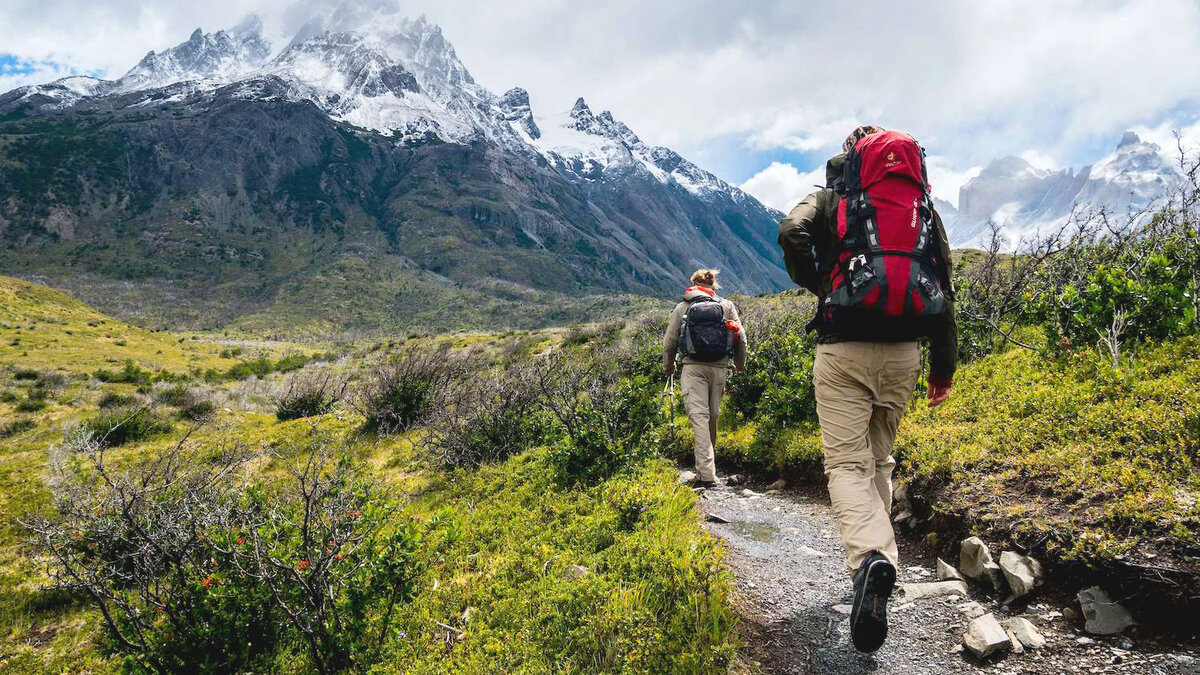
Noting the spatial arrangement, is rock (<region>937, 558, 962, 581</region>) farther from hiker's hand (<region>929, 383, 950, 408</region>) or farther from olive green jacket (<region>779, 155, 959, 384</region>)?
olive green jacket (<region>779, 155, 959, 384</region>)

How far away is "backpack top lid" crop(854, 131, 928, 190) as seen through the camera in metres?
3.16

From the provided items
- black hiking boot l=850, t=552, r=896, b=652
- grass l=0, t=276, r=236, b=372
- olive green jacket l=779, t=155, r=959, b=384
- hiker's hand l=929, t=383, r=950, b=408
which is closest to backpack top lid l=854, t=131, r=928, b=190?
olive green jacket l=779, t=155, r=959, b=384

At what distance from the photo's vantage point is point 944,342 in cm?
335

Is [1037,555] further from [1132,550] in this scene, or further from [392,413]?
[392,413]

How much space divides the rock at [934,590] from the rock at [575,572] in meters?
2.14

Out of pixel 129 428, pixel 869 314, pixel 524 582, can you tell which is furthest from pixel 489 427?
pixel 129 428

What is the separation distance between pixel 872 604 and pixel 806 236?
2.13 meters

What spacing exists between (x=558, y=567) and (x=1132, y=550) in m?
3.51

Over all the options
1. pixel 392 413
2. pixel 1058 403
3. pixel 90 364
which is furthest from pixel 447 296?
pixel 1058 403

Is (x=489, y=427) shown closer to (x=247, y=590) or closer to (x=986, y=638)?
(x=247, y=590)

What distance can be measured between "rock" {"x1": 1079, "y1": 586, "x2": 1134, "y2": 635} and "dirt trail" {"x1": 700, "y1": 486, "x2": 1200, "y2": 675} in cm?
5

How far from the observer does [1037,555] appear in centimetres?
327

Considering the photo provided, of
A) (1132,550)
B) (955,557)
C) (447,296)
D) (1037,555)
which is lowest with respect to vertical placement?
(955,557)

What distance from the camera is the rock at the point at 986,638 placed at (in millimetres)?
2734
